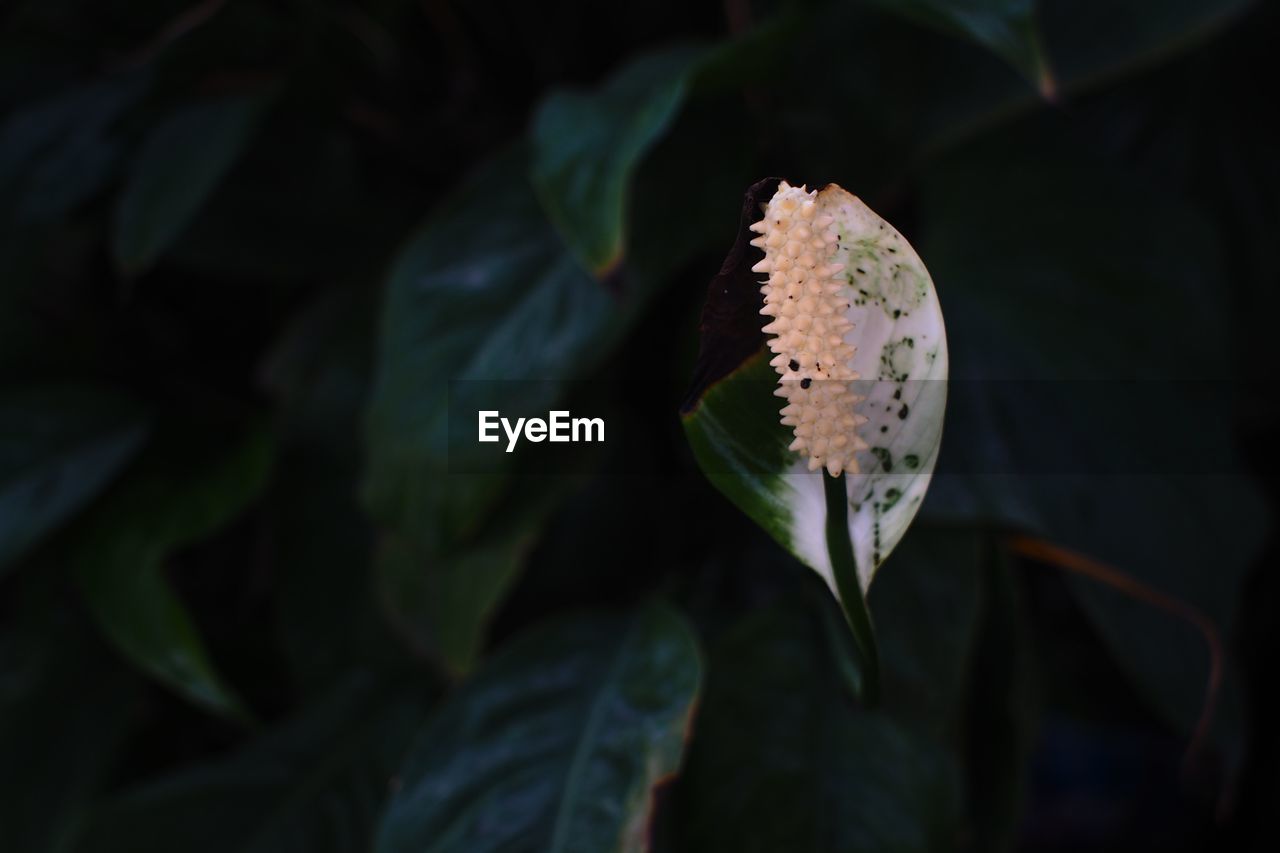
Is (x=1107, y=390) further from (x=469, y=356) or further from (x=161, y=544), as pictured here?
(x=161, y=544)

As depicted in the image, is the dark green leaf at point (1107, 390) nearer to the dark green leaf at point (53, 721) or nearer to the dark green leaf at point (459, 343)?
the dark green leaf at point (459, 343)

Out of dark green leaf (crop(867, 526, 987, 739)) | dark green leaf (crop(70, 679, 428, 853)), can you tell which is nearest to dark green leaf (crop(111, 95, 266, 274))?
dark green leaf (crop(70, 679, 428, 853))

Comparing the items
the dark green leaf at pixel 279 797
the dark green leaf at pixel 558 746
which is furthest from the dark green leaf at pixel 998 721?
the dark green leaf at pixel 279 797

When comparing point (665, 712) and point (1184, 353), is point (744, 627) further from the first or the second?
point (1184, 353)

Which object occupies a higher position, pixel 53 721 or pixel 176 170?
pixel 176 170

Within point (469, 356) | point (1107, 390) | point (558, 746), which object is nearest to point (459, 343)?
point (469, 356)

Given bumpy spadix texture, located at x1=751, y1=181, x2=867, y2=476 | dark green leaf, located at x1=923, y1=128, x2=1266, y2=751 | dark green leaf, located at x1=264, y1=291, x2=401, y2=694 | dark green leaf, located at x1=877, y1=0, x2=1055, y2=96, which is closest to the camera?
bumpy spadix texture, located at x1=751, y1=181, x2=867, y2=476

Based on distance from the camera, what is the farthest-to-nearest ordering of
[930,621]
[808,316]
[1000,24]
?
[930,621] < [1000,24] < [808,316]

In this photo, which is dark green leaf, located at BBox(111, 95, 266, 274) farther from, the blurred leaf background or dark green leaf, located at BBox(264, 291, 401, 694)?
dark green leaf, located at BBox(264, 291, 401, 694)

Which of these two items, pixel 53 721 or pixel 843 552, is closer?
pixel 843 552
